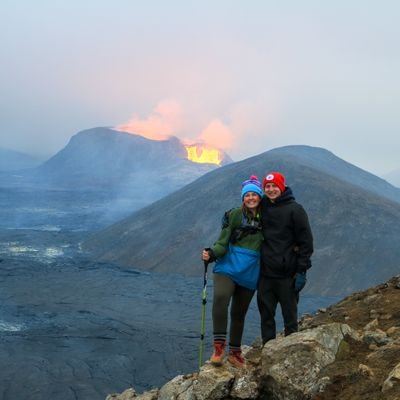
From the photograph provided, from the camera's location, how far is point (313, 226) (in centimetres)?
3472

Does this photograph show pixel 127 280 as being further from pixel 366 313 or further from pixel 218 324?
pixel 218 324

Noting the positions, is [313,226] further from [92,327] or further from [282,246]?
[282,246]

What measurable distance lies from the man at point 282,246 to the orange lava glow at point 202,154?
135 metres

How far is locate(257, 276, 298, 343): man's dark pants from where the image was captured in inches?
208

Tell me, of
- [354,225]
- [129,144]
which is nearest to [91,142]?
[129,144]

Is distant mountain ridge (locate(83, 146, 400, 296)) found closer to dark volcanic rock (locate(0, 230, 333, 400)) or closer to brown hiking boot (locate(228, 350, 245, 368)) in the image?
dark volcanic rock (locate(0, 230, 333, 400))

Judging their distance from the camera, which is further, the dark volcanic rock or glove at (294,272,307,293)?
the dark volcanic rock

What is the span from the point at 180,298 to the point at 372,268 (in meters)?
12.0

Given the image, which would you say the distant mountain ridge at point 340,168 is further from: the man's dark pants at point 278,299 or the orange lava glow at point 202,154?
the orange lava glow at point 202,154

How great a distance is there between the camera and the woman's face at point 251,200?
5.16m

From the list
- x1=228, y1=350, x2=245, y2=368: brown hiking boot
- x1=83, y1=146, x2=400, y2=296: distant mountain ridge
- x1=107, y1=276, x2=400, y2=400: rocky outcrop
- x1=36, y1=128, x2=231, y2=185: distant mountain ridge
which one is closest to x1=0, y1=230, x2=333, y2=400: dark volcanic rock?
x1=83, y1=146, x2=400, y2=296: distant mountain ridge

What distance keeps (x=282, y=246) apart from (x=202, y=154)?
137m

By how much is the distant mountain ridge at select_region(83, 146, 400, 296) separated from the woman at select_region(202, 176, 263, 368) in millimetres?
23624

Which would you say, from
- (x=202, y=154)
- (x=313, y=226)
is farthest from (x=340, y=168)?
(x=202, y=154)
